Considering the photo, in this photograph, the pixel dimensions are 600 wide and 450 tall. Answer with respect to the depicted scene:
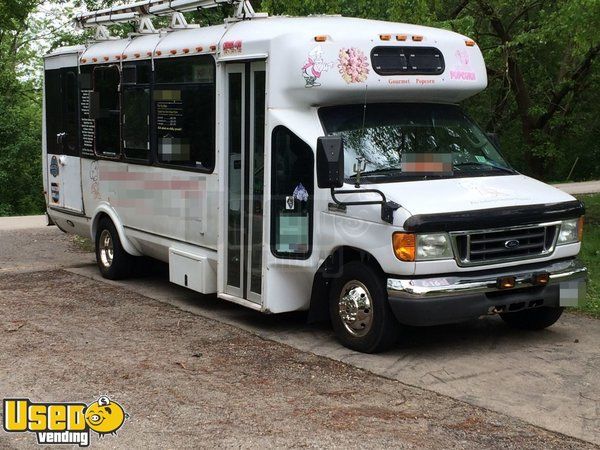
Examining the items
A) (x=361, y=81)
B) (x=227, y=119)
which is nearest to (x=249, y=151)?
(x=227, y=119)

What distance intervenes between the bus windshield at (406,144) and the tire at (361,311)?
2.65 ft

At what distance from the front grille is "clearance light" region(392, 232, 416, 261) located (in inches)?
14.4

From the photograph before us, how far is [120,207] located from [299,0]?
4.70 metres

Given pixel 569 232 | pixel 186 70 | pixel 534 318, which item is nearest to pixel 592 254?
pixel 534 318

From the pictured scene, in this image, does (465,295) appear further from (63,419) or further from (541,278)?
(63,419)

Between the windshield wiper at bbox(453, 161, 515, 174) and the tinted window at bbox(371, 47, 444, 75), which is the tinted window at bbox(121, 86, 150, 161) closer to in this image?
the tinted window at bbox(371, 47, 444, 75)

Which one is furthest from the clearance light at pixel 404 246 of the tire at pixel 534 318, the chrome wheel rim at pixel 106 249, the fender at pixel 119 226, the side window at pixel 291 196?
the chrome wheel rim at pixel 106 249

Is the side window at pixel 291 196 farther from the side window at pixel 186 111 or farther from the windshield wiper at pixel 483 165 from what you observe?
the windshield wiper at pixel 483 165

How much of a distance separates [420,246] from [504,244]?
803mm

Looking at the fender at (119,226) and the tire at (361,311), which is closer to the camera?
the tire at (361,311)

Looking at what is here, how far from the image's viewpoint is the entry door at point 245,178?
7766 mm

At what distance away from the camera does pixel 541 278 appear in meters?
7.05

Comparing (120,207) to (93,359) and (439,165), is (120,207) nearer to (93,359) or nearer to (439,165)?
(93,359)

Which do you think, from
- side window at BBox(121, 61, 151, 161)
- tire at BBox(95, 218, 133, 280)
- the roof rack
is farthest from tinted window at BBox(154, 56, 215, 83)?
tire at BBox(95, 218, 133, 280)
